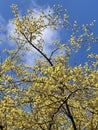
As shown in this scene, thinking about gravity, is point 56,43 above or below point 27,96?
above

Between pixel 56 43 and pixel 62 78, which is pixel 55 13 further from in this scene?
pixel 62 78

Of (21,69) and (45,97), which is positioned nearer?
(45,97)

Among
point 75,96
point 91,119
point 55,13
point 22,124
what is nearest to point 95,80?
point 75,96

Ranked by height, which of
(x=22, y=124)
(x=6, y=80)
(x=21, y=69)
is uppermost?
(x=21, y=69)

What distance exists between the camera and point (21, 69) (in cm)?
1741

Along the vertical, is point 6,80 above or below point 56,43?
below

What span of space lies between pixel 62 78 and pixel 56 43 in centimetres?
463

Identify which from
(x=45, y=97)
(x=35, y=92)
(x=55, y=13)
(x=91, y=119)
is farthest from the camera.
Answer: (x=55, y=13)

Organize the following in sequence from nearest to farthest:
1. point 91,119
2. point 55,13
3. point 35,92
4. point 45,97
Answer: point 45,97
point 35,92
point 91,119
point 55,13

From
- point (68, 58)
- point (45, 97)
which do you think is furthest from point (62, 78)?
point (68, 58)

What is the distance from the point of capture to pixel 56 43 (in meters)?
18.2

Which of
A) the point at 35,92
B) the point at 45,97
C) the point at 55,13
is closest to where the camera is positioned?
the point at 45,97

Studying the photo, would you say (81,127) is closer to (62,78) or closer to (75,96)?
(75,96)

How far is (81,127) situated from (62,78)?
13.6 feet
